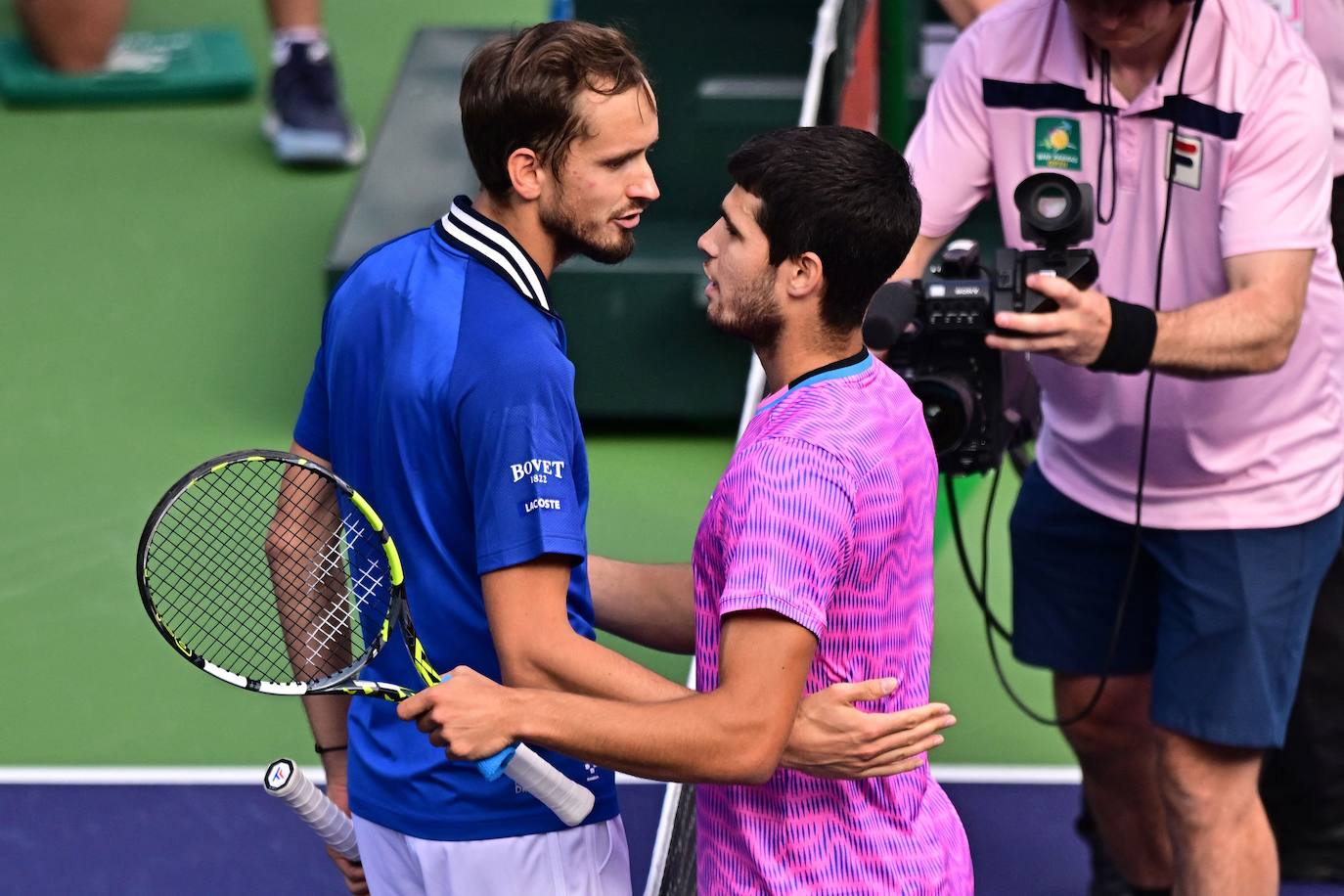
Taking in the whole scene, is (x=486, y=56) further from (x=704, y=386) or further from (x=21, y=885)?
(x=704, y=386)

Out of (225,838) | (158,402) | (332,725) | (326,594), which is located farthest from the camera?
(158,402)

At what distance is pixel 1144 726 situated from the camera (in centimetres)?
421

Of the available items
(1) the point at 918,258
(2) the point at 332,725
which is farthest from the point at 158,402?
(2) the point at 332,725

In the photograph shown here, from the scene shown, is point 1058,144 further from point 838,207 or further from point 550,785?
point 550,785

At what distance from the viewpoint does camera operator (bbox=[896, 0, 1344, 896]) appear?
11.8 feet

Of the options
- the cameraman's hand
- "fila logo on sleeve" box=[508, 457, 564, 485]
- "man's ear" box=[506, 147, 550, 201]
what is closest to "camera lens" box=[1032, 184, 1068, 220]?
the cameraman's hand

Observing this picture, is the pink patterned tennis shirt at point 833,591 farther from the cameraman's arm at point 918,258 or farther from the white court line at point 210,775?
the white court line at point 210,775

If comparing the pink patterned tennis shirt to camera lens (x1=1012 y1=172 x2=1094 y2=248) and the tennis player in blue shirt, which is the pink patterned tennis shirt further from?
camera lens (x1=1012 y1=172 x2=1094 y2=248)

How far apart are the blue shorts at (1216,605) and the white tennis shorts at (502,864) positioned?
4.51 feet

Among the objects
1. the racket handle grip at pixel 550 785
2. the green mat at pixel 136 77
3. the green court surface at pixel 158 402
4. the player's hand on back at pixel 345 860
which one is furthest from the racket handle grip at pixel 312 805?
the green mat at pixel 136 77

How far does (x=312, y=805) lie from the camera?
2.91 metres

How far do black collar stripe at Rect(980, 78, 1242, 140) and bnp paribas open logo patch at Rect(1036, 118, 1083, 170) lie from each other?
0.03 meters

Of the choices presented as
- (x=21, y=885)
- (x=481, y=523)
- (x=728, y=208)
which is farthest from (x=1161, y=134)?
(x=21, y=885)

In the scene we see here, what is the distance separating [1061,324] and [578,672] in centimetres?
112
